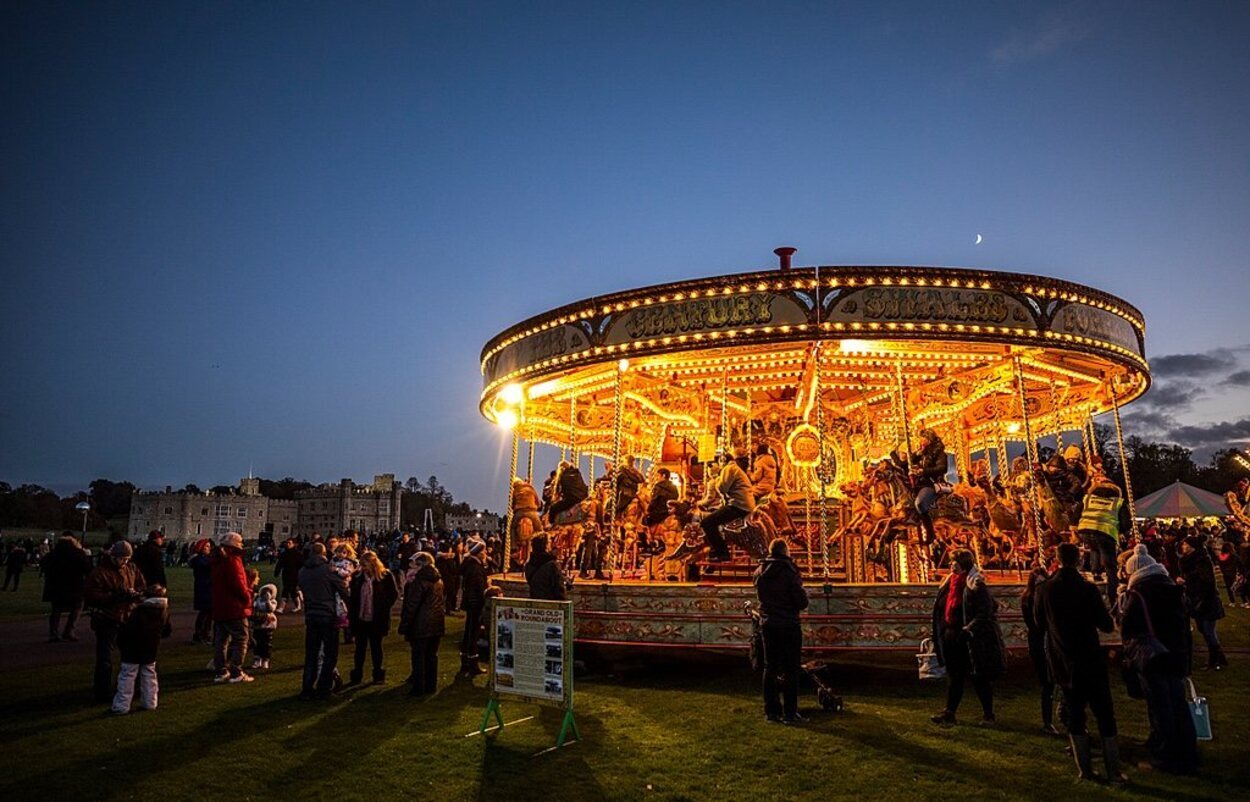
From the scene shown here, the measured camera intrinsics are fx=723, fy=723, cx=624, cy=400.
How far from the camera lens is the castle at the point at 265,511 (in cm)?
11450

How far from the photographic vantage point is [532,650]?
22.0 feet

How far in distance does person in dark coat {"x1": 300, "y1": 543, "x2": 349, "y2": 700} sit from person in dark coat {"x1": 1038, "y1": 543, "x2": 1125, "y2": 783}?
7193mm

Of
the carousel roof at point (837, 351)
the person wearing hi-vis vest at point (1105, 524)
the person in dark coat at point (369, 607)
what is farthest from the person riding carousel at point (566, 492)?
the person wearing hi-vis vest at point (1105, 524)

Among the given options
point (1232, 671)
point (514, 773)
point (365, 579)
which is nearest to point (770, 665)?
point (514, 773)

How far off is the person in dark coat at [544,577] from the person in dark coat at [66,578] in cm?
970

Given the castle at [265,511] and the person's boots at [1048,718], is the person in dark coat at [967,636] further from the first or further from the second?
the castle at [265,511]

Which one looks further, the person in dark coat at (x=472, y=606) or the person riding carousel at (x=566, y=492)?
the person riding carousel at (x=566, y=492)

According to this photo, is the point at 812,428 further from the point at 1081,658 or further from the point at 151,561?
the point at 151,561

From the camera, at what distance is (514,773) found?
581cm

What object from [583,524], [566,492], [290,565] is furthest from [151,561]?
[583,524]

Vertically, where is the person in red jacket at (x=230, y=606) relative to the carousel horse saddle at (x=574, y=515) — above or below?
below

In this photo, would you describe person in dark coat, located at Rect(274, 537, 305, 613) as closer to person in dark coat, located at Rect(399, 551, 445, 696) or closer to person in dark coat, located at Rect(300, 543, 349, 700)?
person in dark coat, located at Rect(300, 543, 349, 700)

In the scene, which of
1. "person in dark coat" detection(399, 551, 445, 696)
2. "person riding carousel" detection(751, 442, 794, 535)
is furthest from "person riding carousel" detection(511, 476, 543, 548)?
"person in dark coat" detection(399, 551, 445, 696)

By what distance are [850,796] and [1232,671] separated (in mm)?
8027
